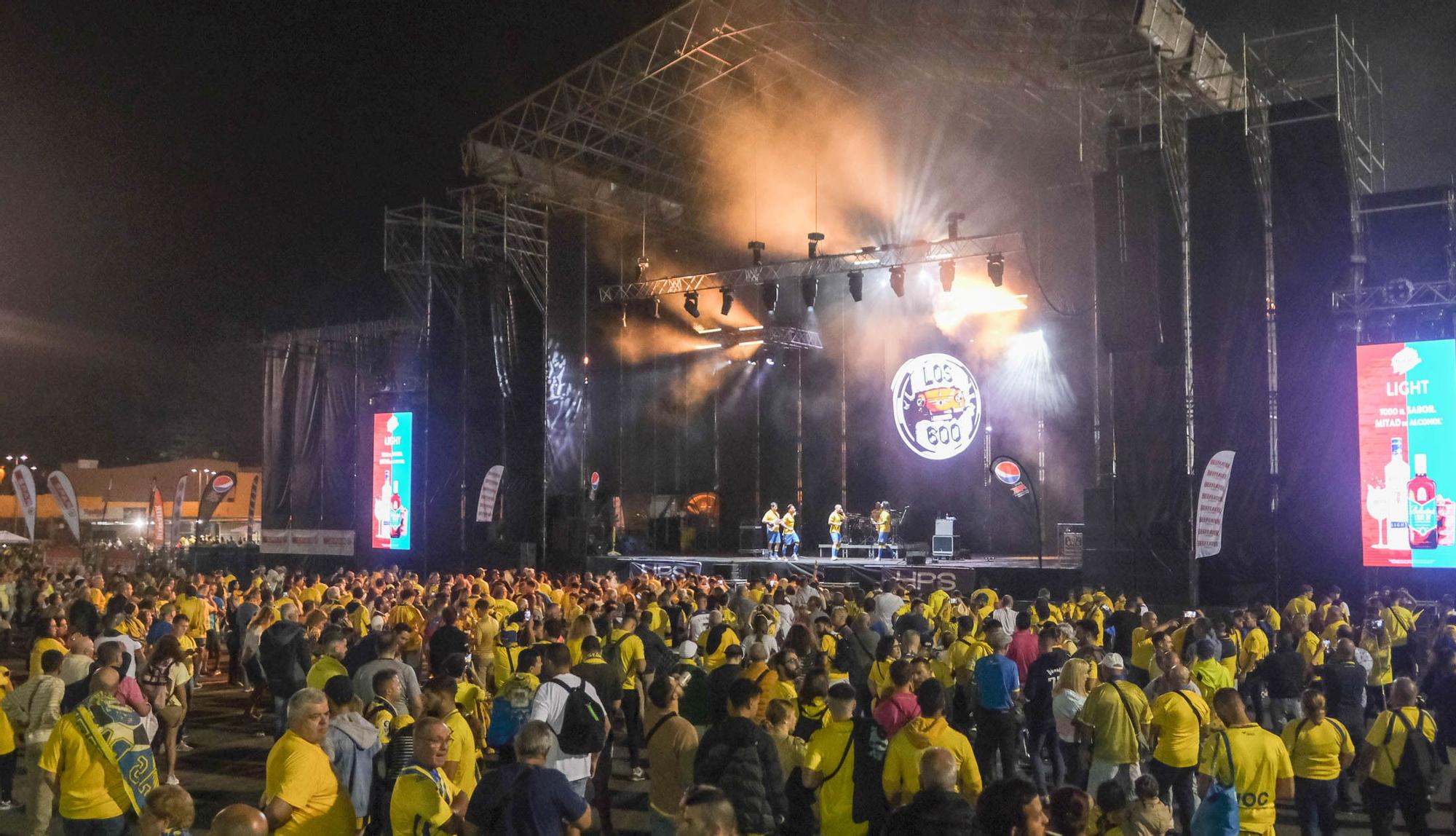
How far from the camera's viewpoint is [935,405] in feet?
79.0

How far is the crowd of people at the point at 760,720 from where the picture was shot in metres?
4.20

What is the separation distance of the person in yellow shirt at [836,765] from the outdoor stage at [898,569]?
11.8m

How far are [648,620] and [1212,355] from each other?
1041 cm

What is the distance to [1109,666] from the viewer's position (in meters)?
7.27

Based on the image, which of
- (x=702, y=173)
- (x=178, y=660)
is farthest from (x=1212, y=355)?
(x=178, y=660)

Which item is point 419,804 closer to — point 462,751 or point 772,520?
point 462,751

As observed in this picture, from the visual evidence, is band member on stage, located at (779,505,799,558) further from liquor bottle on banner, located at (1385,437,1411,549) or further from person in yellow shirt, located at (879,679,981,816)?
person in yellow shirt, located at (879,679,981,816)

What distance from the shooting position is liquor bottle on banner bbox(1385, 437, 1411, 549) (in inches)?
630

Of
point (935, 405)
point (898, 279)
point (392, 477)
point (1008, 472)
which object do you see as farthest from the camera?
point (392, 477)

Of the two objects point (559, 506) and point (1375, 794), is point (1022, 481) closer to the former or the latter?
point (559, 506)

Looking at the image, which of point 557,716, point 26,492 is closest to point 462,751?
point 557,716

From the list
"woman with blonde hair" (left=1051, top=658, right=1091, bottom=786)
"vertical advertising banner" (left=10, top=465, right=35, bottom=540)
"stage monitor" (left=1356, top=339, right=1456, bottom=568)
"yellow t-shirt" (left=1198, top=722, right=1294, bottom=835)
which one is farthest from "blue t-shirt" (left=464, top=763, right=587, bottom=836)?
"vertical advertising banner" (left=10, top=465, right=35, bottom=540)

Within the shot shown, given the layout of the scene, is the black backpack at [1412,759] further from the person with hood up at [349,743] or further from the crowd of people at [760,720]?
the person with hood up at [349,743]

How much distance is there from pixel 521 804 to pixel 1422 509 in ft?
51.4
